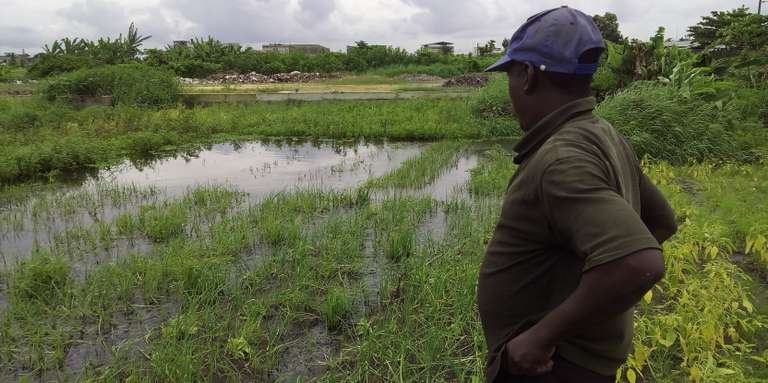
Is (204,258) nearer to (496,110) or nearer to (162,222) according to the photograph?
(162,222)

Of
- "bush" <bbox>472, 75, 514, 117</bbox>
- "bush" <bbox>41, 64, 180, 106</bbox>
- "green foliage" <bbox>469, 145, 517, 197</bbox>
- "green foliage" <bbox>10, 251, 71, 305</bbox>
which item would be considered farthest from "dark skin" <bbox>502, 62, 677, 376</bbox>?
"bush" <bbox>41, 64, 180, 106</bbox>

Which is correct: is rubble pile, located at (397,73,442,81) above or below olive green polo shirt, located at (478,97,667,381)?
above

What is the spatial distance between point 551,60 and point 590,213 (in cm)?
40

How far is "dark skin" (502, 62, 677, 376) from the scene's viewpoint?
3.79 ft

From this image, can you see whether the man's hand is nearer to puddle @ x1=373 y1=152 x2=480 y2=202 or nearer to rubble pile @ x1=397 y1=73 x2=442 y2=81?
puddle @ x1=373 y1=152 x2=480 y2=202

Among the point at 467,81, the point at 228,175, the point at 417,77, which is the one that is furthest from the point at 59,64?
the point at 417,77

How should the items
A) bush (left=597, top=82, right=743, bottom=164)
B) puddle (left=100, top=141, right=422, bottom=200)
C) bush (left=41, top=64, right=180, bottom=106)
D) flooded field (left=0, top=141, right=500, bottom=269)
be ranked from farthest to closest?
1. bush (left=41, top=64, right=180, bottom=106)
2. bush (left=597, top=82, right=743, bottom=164)
3. puddle (left=100, top=141, right=422, bottom=200)
4. flooded field (left=0, top=141, right=500, bottom=269)

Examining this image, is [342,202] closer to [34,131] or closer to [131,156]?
[131,156]

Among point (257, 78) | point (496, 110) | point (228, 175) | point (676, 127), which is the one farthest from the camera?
point (257, 78)

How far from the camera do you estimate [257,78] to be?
1316 inches

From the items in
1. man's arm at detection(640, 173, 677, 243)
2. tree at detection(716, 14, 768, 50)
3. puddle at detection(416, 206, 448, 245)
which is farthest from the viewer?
tree at detection(716, 14, 768, 50)

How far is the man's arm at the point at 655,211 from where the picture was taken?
1.69m

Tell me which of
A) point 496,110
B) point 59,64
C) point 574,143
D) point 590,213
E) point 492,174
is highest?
point 59,64

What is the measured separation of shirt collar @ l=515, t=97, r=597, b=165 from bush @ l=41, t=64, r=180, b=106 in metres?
18.8
